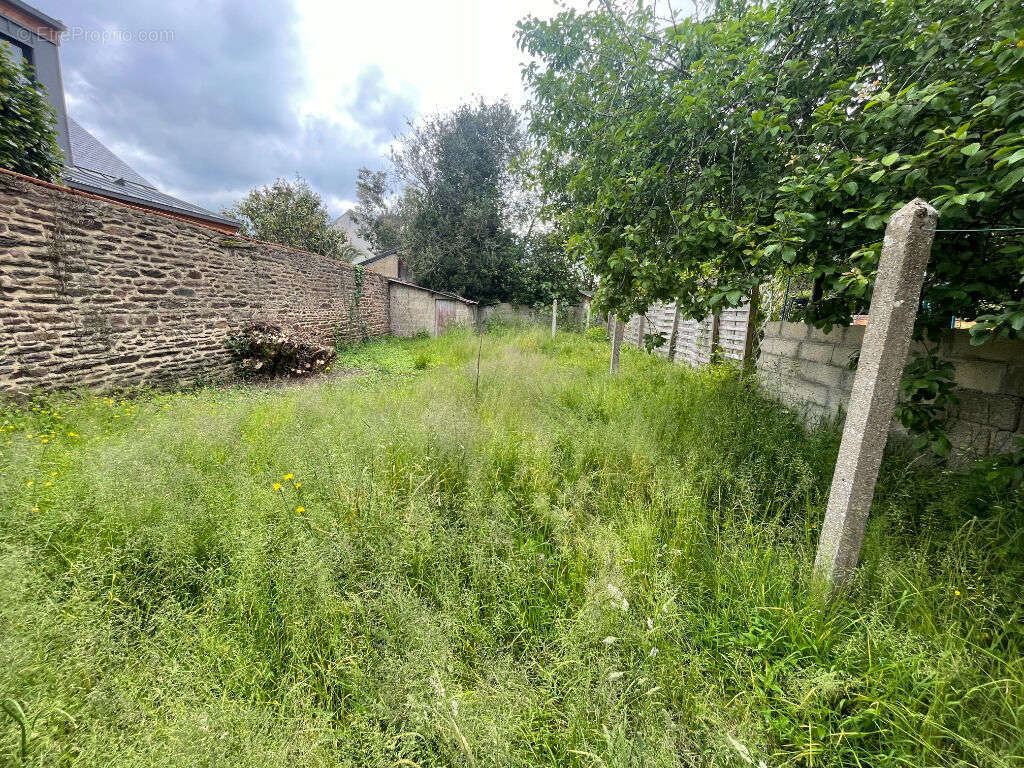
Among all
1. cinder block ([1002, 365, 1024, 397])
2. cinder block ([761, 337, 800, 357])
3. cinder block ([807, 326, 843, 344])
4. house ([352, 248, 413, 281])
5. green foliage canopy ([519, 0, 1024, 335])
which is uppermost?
house ([352, 248, 413, 281])

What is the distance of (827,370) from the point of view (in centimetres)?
332

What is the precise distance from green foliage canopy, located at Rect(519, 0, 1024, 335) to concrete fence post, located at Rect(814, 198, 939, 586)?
0.67 feet

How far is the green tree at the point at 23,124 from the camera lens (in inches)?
170

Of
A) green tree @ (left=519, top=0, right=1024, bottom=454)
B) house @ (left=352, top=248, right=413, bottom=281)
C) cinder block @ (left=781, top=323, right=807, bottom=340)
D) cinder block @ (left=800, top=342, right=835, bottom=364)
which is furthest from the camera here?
house @ (left=352, top=248, right=413, bottom=281)

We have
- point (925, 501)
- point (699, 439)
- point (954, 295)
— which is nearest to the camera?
point (954, 295)

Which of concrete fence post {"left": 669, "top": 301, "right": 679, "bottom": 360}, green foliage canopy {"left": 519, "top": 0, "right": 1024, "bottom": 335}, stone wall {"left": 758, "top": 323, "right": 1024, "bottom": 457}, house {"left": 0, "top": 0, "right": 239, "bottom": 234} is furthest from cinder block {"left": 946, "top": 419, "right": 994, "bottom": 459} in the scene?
house {"left": 0, "top": 0, "right": 239, "bottom": 234}

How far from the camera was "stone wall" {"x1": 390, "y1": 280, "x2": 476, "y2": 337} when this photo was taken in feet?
41.7

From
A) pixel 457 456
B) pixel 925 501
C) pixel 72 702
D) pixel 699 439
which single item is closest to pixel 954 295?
pixel 925 501

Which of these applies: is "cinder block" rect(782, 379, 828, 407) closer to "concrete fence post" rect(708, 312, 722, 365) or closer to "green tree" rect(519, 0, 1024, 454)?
"green tree" rect(519, 0, 1024, 454)

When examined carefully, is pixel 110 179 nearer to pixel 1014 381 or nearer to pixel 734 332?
pixel 734 332

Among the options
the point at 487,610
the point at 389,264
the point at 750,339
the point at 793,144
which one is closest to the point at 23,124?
the point at 487,610

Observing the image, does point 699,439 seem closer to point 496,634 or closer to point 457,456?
point 457,456

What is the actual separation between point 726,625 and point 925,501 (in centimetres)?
162

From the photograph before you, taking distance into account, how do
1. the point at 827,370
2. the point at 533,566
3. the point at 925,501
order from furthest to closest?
the point at 827,370
the point at 925,501
the point at 533,566
